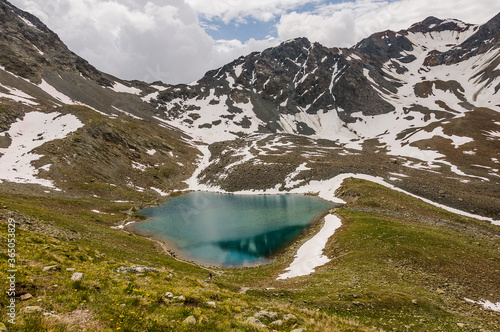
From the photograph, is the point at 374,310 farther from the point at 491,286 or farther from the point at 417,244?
the point at 417,244

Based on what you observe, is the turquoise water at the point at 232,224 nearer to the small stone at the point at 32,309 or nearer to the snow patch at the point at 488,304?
the snow patch at the point at 488,304

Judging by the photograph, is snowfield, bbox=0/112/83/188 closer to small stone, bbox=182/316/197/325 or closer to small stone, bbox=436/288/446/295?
small stone, bbox=182/316/197/325

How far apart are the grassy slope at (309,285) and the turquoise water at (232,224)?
6263 millimetres

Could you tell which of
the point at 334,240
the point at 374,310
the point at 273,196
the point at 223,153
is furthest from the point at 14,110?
the point at 374,310

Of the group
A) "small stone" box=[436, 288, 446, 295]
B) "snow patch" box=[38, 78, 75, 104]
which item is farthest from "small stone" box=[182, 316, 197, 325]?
"snow patch" box=[38, 78, 75, 104]

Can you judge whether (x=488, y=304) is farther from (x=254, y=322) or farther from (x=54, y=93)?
(x=54, y=93)

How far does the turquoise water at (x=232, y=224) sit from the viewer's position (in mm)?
43875

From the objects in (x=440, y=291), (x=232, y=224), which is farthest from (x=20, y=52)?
(x=440, y=291)

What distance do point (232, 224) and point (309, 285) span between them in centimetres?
3530

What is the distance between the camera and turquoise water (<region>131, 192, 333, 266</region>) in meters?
43.9

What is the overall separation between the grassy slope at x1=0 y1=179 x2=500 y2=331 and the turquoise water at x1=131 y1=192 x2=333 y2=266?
6.26m

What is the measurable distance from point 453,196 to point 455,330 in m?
57.7

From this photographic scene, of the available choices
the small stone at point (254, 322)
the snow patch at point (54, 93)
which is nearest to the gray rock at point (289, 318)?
the small stone at point (254, 322)

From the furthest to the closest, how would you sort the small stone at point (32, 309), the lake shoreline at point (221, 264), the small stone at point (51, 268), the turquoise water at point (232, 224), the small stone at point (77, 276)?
the turquoise water at point (232, 224) → the lake shoreline at point (221, 264) → the small stone at point (51, 268) → the small stone at point (77, 276) → the small stone at point (32, 309)
